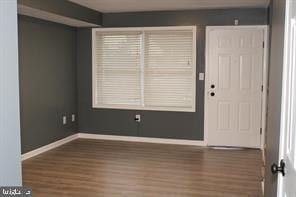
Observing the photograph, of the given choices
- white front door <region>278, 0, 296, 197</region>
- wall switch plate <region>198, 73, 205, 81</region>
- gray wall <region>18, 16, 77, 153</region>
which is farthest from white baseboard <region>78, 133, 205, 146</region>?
white front door <region>278, 0, 296, 197</region>

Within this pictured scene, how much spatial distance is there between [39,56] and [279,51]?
4.39 meters

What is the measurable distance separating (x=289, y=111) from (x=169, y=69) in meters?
4.74

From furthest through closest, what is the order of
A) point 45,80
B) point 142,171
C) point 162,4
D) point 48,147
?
point 48,147 → point 45,80 → point 162,4 → point 142,171

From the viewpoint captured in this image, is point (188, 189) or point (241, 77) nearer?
point (188, 189)

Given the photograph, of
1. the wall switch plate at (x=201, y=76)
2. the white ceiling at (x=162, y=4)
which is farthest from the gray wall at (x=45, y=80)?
the wall switch plate at (x=201, y=76)

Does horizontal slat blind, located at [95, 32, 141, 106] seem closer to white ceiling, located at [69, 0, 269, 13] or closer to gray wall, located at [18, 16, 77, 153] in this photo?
gray wall, located at [18, 16, 77, 153]

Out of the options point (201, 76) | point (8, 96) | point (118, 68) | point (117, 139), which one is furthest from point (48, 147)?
point (8, 96)

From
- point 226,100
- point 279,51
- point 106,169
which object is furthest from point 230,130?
point 279,51

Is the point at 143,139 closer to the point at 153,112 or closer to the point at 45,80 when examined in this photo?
the point at 153,112

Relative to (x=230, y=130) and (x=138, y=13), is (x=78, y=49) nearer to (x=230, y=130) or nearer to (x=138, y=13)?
(x=138, y=13)

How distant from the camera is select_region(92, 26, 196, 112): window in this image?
609cm

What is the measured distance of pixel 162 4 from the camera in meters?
5.46

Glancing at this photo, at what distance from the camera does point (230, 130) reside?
5.97 m

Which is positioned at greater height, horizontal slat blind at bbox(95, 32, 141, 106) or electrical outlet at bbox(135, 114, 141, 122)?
horizontal slat blind at bbox(95, 32, 141, 106)
